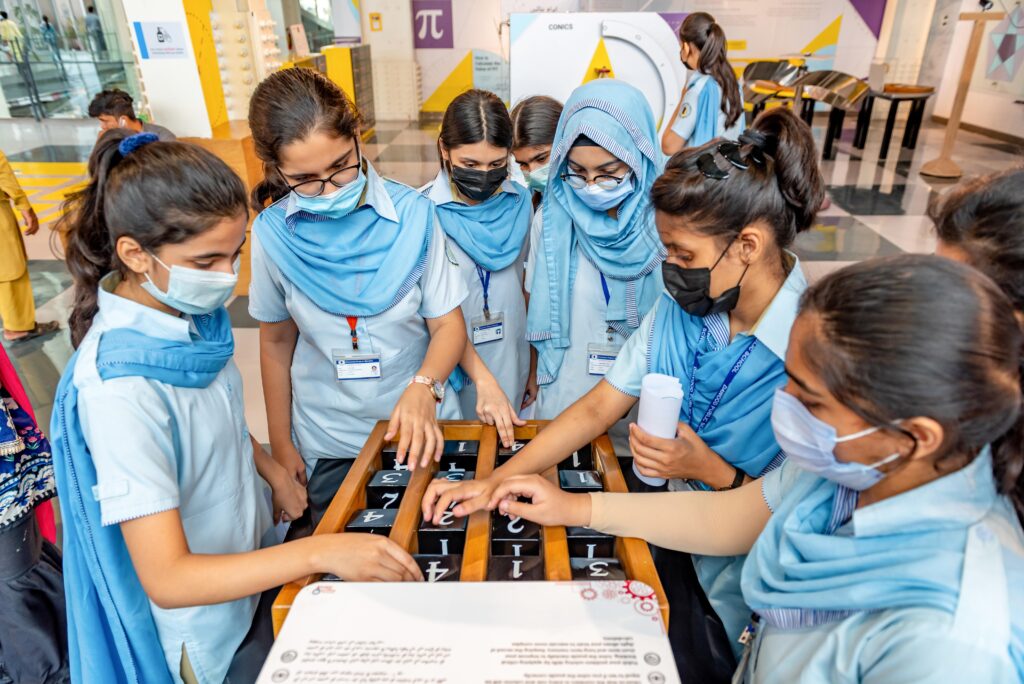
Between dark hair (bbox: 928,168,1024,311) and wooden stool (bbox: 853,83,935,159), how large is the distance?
25.9ft

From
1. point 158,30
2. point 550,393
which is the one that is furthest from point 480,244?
point 158,30

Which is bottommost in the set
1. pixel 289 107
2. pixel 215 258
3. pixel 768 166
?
pixel 215 258

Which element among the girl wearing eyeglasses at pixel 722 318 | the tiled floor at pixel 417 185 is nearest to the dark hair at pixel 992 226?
the girl wearing eyeglasses at pixel 722 318

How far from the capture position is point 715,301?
46.6 inches

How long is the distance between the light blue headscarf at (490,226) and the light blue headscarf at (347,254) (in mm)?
331

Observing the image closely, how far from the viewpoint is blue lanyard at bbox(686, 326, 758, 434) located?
1.15 metres

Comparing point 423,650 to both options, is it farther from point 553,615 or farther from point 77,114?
point 77,114

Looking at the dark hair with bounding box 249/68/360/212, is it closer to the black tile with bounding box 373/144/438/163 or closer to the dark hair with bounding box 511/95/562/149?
the dark hair with bounding box 511/95/562/149

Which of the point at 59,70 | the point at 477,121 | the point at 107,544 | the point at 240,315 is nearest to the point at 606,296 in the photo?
the point at 477,121

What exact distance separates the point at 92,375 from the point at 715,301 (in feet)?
3.49

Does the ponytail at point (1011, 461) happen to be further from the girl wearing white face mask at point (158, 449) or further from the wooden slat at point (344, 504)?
the wooden slat at point (344, 504)

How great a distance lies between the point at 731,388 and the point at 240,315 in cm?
336

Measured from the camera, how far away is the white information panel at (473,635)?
700 millimetres

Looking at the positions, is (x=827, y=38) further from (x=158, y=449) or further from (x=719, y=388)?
(x=158, y=449)
